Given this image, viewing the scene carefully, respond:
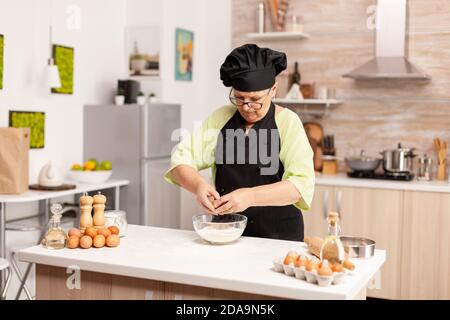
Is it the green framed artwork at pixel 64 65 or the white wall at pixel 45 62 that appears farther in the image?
the green framed artwork at pixel 64 65

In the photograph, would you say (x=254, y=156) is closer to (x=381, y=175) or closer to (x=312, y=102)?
(x=381, y=175)

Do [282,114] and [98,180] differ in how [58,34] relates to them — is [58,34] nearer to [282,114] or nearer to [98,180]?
[98,180]

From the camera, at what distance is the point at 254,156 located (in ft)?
8.25

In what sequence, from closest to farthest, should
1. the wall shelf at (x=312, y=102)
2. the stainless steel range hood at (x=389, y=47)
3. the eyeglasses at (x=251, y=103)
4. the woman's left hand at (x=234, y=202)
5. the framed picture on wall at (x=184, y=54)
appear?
the woman's left hand at (x=234, y=202), the eyeglasses at (x=251, y=103), the stainless steel range hood at (x=389, y=47), the wall shelf at (x=312, y=102), the framed picture on wall at (x=184, y=54)

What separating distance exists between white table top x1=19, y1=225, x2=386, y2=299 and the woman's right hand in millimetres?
146

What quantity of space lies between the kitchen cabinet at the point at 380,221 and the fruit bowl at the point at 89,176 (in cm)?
173

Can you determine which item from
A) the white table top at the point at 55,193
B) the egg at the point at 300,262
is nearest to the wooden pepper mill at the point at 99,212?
the egg at the point at 300,262

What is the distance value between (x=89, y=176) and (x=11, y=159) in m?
0.76

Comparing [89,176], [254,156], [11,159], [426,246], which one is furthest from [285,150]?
[89,176]

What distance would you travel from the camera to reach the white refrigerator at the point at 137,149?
4617 mm

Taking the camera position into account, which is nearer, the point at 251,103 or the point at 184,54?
the point at 251,103

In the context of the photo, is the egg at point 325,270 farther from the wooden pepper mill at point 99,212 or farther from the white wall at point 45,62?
the white wall at point 45,62
